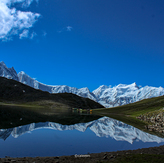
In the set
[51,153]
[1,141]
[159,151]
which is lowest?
[159,151]

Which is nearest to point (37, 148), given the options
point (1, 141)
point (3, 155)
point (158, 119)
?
point (3, 155)

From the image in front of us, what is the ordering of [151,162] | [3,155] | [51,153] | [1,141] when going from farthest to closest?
[1,141], [51,153], [3,155], [151,162]

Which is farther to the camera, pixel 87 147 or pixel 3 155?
pixel 87 147

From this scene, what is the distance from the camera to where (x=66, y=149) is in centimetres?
2108

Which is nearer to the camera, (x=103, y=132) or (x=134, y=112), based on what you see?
(x=103, y=132)

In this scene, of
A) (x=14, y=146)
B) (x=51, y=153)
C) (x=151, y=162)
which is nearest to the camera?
(x=151, y=162)

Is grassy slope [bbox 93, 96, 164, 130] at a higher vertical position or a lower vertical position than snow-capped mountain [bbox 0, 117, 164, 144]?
higher

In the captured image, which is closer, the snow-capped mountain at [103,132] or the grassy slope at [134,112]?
the snow-capped mountain at [103,132]

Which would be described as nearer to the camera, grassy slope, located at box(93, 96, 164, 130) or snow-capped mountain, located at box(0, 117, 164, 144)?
snow-capped mountain, located at box(0, 117, 164, 144)

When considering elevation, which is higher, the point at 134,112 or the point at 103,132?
the point at 134,112

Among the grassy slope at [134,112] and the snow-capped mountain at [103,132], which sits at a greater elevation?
the grassy slope at [134,112]

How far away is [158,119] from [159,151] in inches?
1868

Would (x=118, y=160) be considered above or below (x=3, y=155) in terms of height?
below

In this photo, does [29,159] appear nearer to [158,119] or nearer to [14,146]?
[14,146]
